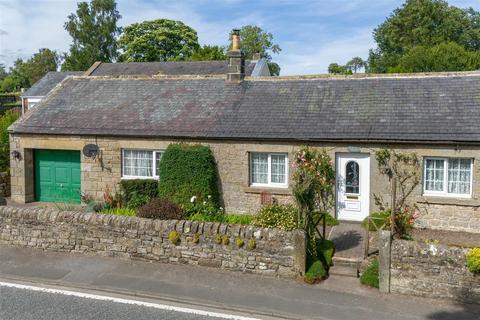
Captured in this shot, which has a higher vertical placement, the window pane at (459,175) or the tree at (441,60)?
the tree at (441,60)

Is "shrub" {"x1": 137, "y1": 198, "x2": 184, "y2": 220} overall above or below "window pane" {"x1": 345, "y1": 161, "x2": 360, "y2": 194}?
below

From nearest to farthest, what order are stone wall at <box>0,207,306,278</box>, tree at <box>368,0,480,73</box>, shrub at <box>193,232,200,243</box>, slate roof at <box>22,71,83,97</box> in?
stone wall at <box>0,207,306,278</box>, shrub at <box>193,232,200,243</box>, slate roof at <box>22,71,83,97</box>, tree at <box>368,0,480,73</box>

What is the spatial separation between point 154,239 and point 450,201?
28.8 ft

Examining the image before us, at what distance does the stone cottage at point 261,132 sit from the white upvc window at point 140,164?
1.5 inches

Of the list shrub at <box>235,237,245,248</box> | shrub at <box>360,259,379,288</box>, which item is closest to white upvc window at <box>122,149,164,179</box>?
shrub at <box>235,237,245,248</box>

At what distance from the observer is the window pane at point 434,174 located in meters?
14.5

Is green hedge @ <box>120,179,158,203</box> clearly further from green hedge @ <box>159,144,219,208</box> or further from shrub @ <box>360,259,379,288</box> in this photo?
shrub @ <box>360,259,379,288</box>

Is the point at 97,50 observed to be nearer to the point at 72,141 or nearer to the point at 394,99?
the point at 72,141

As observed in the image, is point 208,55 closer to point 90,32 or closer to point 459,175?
point 90,32

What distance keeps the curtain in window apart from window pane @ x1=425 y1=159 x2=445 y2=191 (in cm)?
942

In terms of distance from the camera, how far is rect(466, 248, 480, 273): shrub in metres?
8.72

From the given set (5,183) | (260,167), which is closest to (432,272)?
(260,167)

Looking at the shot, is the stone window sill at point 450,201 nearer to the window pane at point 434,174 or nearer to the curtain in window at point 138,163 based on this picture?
the window pane at point 434,174

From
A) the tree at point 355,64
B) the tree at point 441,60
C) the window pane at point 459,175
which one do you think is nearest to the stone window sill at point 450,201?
the window pane at point 459,175
